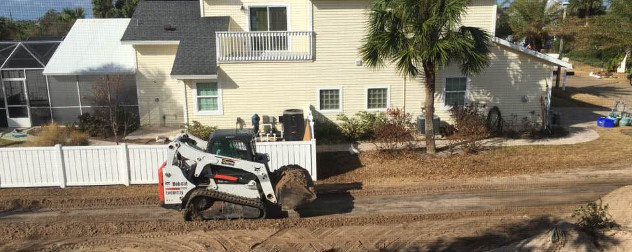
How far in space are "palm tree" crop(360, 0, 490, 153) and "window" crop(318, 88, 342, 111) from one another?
3572 mm

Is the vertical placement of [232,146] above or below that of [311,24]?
below

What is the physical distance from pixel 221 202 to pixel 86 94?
45.7ft

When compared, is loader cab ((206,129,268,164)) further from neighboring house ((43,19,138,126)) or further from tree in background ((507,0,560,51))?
tree in background ((507,0,560,51))

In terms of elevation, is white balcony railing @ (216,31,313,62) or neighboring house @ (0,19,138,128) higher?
white balcony railing @ (216,31,313,62)

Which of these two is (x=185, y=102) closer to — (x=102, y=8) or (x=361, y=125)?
(x=361, y=125)

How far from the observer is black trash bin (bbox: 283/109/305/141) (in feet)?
56.9

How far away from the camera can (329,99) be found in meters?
19.3

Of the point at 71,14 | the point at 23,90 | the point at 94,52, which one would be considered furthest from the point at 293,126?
the point at 71,14

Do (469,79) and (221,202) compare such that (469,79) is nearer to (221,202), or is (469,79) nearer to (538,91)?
(538,91)

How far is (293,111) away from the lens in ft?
59.7

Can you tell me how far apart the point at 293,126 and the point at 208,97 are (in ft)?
13.3

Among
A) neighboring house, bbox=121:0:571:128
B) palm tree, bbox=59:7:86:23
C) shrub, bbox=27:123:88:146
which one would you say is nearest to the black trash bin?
neighboring house, bbox=121:0:571:128

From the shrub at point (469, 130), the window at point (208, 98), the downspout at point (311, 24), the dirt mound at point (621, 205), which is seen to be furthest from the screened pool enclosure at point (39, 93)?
the dirt mound at point (621, 205)

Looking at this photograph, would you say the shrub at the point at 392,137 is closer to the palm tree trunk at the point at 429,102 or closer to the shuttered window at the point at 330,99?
the palm tree trunk at the point at 429,102
